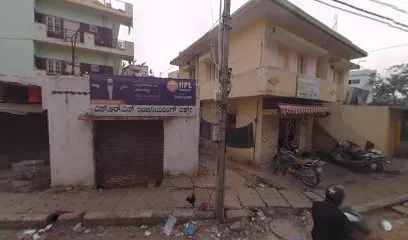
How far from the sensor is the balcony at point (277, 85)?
795 centimetres

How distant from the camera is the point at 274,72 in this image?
8031mm

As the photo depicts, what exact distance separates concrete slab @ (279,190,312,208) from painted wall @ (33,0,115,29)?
20.2 m

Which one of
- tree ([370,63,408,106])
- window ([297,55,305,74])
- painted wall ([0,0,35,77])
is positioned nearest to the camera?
window ([297,55,305,74])

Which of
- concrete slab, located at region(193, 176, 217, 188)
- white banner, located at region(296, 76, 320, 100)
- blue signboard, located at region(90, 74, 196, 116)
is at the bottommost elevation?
concrete slab, located at region(193, 176, 217, 188)

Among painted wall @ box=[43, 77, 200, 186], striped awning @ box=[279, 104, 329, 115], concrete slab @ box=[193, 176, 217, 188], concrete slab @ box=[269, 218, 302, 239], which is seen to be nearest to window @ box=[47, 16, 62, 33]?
painted wall @ box=[43, 77, 200, 186]

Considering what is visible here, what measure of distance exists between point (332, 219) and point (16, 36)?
21159 millimetres

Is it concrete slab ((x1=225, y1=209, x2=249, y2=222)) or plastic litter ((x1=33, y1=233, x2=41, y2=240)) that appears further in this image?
concrete slab ((x1=225, y1=209, x2=249, y2=222))

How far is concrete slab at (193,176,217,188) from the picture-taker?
671 centimetres

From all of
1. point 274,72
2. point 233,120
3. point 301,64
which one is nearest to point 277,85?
point 274,72

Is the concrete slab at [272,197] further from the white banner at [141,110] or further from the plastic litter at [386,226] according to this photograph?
the white banner at [141,110]

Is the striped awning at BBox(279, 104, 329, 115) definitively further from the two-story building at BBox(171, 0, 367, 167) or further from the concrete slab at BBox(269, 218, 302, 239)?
the concrete slab at BBox(269, 218, 302, 239)

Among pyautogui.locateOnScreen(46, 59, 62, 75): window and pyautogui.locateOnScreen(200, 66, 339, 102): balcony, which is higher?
pyautogui.locateOnScreen(46, 59, 62, 75): window

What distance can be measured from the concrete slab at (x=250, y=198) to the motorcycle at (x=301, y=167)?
7.72 feet

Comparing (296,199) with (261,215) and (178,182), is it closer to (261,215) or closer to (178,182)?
(261,215)
